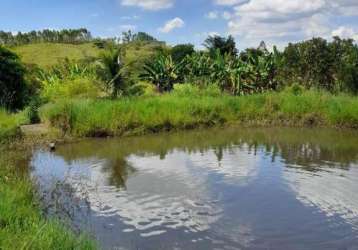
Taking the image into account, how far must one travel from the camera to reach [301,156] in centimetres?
1424

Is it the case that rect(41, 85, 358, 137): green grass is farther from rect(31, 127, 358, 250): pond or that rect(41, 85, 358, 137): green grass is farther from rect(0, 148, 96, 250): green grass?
rect(0, 148, 96, 250): green grass

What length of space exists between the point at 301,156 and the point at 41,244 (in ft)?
33.9

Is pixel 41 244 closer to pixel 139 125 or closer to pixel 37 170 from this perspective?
pixel 37 170

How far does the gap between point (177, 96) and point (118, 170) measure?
10079 mm

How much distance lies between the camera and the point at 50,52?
58.7 m

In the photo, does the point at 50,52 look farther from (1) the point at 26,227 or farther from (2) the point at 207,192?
(1) the point at 26,227

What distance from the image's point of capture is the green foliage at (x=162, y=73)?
32594 mm

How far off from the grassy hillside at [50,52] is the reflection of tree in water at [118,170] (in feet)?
134

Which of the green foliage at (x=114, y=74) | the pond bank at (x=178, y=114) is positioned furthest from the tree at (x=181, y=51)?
the pond bank at (x=178, y=114)

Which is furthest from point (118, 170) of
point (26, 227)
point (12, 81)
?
point (12, 81)

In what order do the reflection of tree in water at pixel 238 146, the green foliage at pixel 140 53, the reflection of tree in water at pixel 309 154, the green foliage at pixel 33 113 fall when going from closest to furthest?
the reflection of tree in water at pixel 309 154
the reflection of tree in water at pixel 238 146
the green foliage at pixel 33 113
the green foliage at pixel 140 53

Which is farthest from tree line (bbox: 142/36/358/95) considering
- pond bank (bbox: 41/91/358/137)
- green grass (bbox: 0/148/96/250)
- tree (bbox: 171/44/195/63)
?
green grass (bbox: 0/148/96/250)

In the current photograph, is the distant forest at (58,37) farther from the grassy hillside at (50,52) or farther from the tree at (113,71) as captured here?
the tree at (113,71)

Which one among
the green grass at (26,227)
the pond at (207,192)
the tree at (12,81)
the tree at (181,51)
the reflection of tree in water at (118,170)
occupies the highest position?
the tree at (181,51)
